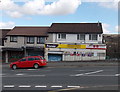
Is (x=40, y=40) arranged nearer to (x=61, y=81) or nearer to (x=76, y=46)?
(x=76, y=46)

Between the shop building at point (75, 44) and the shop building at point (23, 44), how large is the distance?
1.45 m

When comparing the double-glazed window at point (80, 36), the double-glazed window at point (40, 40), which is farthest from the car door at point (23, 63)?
the double-glazed window at point (80, 36)

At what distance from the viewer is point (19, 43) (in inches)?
1545

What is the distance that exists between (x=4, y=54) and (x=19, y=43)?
3297mm

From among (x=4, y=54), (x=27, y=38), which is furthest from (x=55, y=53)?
(x=4, y=54)

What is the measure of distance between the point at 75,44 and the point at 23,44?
930 cm

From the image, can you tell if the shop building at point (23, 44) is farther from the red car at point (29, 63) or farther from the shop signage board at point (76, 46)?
the red car at point (29, 63)

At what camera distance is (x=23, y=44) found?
39.1m

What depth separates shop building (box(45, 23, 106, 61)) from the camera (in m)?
36.7

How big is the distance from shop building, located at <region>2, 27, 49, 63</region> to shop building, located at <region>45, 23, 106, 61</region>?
1.45m

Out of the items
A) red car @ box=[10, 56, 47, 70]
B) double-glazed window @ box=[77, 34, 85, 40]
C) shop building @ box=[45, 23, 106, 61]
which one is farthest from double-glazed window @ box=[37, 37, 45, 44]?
red car @ box=[10, 56, 47, 70]

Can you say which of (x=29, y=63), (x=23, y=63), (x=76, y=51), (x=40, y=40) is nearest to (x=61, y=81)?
(x=29, y=63)

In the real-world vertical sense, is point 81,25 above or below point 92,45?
above

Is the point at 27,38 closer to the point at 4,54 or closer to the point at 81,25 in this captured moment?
the point at 4,54
